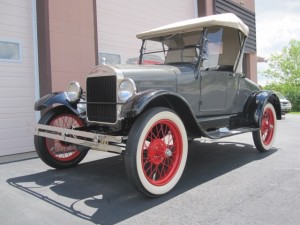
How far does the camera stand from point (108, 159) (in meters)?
5.42

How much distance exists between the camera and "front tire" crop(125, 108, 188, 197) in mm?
3232

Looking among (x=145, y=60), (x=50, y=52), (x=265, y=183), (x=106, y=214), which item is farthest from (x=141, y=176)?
(x=50, y=52)

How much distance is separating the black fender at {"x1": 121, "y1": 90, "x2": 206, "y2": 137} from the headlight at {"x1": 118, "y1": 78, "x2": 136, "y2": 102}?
0.41 feet

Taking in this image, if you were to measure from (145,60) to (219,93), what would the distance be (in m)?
1.38

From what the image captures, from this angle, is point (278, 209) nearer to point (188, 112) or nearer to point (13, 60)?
point (188, 112)

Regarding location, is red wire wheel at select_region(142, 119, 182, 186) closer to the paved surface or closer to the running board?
the paved surface

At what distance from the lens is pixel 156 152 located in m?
3.63

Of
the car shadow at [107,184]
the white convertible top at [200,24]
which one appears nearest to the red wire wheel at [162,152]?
the car shadow at [107,184]

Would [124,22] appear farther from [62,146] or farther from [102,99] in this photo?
[102,99]

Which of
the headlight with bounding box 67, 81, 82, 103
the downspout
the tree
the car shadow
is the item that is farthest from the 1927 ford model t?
the tree

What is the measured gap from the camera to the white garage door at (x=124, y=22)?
25.3 feet

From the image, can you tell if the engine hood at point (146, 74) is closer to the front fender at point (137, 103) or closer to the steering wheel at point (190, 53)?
the front fender at point (137, 103)

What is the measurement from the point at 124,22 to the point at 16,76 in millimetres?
3206

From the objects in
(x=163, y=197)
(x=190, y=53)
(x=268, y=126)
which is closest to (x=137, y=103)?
(x=163, y=197)
